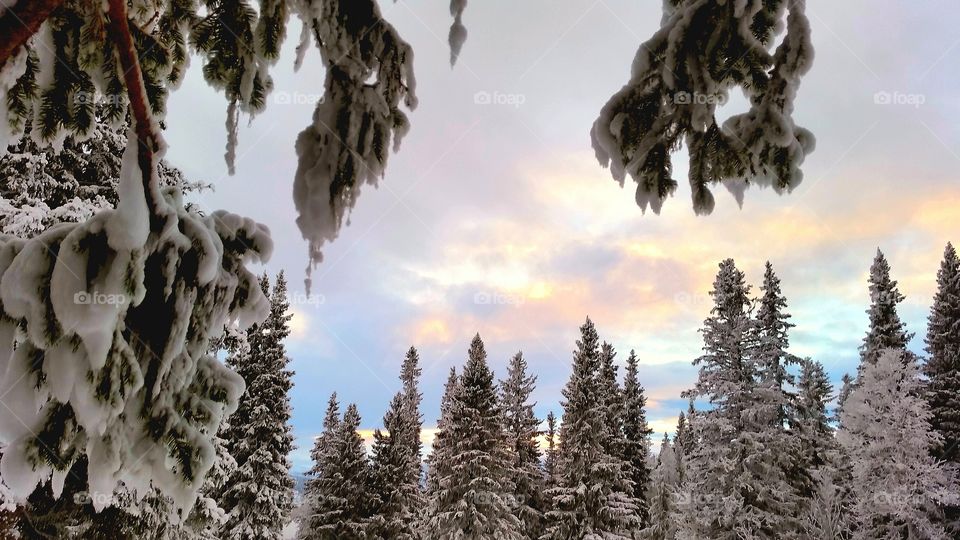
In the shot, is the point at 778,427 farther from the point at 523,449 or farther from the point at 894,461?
the point at 523,449

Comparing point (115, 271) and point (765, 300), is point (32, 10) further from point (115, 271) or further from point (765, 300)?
point (765, 300)

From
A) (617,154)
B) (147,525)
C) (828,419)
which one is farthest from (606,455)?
(617,154)

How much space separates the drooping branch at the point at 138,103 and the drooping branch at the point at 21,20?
0.23m

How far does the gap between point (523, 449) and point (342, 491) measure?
10.8 meters

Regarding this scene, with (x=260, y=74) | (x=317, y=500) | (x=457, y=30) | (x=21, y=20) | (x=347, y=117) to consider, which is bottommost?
(x=317, y=500)

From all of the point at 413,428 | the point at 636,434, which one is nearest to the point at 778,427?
the point at 636,434

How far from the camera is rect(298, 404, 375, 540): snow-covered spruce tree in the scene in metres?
28.7

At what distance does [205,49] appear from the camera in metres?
3.63

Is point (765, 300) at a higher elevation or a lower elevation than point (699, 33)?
higher

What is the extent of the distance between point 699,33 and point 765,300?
2592 centimetres

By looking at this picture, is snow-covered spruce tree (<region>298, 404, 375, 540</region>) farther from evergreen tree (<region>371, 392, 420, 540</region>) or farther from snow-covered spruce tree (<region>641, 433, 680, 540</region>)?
snow-covered spruce tree (<region>641, 433, 680, 540</region>)

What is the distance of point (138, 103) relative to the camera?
238 centimetres

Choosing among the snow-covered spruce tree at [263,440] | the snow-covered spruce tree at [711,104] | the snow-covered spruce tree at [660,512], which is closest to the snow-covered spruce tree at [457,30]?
the snow-covered spruce tree at [711,104]

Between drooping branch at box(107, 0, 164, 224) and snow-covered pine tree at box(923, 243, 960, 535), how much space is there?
29526mm
